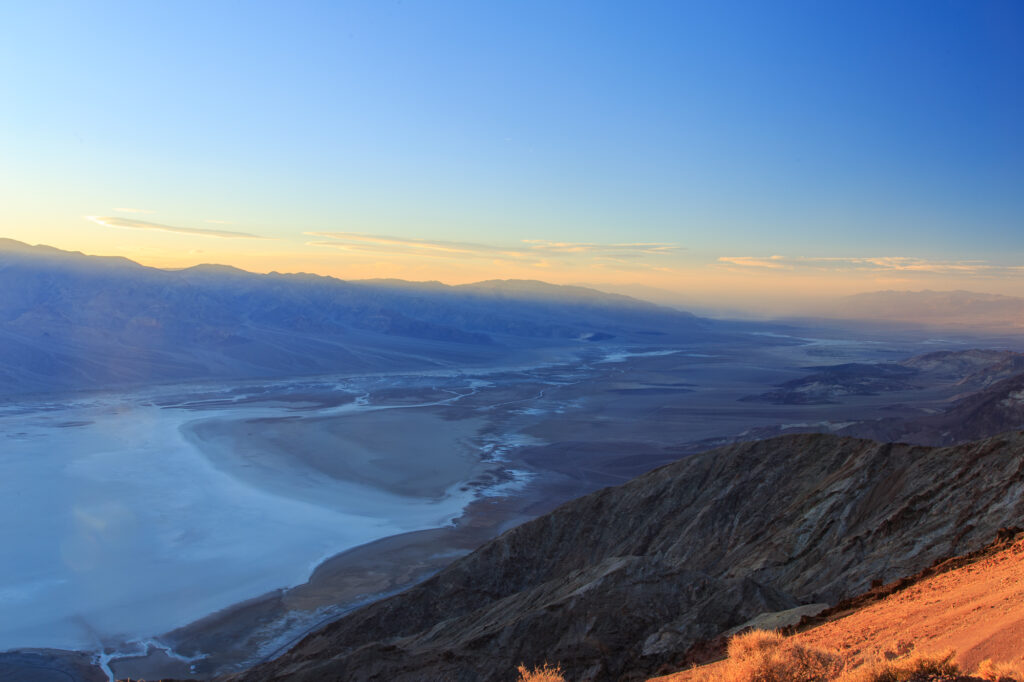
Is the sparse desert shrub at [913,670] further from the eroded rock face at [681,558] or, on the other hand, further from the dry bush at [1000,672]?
the eroded rock face at [681,558]

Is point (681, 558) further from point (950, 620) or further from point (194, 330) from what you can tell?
point (194, 330)

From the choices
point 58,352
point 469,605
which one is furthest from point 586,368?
point 469,605

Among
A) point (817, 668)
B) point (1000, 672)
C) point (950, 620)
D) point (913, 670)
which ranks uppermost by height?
point (1000, 672)

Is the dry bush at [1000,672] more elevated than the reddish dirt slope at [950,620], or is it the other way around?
the dry bush at [1000,672]

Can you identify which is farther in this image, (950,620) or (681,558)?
(681,558)

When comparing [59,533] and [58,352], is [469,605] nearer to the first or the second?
[59,533]

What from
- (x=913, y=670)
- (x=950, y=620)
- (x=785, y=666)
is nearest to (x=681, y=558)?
(x=950, y=620)

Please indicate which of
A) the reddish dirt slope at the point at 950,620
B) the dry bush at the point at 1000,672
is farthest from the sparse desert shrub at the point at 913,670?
the reddish dirt slope at the point at 950,620
